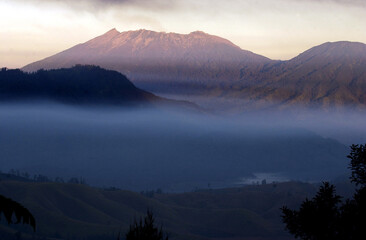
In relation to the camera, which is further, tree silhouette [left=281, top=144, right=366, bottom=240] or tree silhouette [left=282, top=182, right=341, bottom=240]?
tree silhouette [left=282, top=182, right=341, bottom=240]

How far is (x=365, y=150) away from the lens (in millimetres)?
27266

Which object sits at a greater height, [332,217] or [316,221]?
[332,217]

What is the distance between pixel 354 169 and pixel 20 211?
14983mm

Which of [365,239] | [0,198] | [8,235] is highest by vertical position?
[0,198]

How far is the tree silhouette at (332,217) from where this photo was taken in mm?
24141

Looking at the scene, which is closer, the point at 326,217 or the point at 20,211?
the point at 20,211

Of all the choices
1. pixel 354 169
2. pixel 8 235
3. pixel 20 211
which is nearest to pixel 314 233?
pixel 354 169

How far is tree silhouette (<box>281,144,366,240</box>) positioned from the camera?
24.1 meters

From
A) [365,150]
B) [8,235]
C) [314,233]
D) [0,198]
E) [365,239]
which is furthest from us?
[8,235]

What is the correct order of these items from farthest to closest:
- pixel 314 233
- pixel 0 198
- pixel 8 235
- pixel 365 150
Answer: pixel 8 235, pixel 365 150, pixel 314 233, pixel 0 198

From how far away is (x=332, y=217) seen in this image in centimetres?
2514

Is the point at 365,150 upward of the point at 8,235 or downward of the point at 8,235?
upward

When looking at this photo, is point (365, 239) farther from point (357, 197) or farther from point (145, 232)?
point (145, 232)

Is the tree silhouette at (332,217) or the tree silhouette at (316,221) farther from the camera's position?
the tree silhouette at (316,221)
